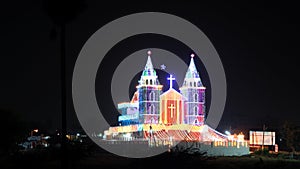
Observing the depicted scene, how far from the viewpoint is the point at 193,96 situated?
7175cm

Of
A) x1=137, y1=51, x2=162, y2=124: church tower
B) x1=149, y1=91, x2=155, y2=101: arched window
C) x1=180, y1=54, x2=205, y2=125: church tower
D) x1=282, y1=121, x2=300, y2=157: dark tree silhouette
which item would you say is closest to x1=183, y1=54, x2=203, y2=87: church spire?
x1=180, y1=54, x2=205, y2=125: church tower

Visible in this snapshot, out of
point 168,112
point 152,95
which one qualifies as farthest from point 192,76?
point 152,95

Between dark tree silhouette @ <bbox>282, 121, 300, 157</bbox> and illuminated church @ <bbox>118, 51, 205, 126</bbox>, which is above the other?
illuminated church @ <bbox>118, 51, 205, 126</bbox>

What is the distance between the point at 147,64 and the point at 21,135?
92.5ft

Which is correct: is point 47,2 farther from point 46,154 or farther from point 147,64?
point 147,64

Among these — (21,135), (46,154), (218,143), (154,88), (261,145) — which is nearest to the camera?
(46,154)

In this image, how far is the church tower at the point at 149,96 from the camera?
69750 mm

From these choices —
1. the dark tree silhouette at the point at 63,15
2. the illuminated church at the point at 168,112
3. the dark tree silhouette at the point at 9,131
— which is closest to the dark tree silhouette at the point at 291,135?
the illuminated church at the point at 168,112

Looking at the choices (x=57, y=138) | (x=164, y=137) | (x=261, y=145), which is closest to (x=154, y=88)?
(x=164, y=137)

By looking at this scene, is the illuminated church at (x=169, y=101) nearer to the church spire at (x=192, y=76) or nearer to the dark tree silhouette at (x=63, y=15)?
the church spire at (x=192, y=76)

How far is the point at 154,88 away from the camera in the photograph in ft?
230

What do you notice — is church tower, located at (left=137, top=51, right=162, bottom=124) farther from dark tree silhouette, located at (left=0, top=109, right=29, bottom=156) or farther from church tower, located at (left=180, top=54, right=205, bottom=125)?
dark tree silhouette, located at (left=0, top=109, right=29, bottom=156)

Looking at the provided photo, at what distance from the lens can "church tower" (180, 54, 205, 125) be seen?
71.7m

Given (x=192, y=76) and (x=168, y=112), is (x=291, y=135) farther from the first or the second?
(x=168, y=112)
